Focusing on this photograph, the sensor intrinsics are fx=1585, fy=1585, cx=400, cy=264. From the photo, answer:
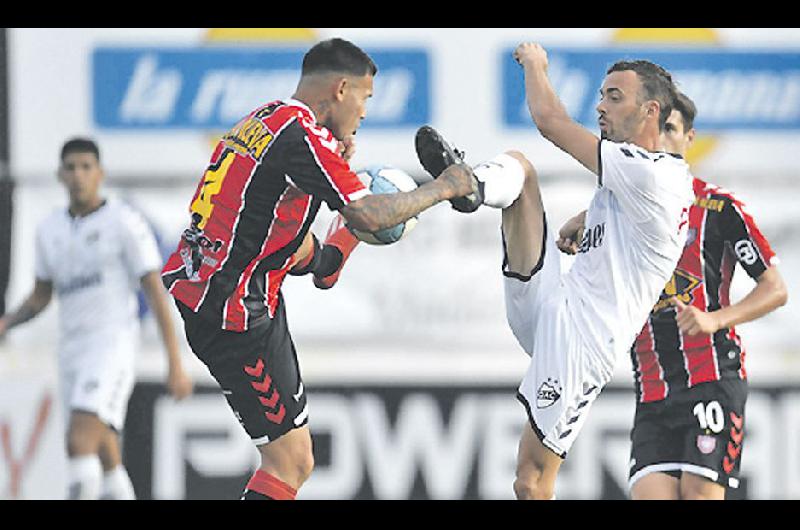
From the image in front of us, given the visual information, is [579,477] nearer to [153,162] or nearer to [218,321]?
[153,162]

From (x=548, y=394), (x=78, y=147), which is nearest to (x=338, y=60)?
(x=548, y=394)

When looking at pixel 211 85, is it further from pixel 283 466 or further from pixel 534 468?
pixel 534 468

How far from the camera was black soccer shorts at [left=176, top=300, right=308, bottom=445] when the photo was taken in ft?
19.8

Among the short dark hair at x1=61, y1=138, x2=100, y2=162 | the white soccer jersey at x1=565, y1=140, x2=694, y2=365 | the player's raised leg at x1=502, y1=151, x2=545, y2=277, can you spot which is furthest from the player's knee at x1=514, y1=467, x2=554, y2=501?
the short dark hair at x1=61, y1=138, x2=100, y2=162

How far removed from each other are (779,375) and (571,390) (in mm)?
4595

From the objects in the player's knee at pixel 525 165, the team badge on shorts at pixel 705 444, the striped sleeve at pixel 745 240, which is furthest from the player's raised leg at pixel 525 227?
the team badge on shorts at pixel 705 444

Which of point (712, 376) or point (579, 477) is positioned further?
point (579, 477)

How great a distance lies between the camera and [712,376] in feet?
20.9

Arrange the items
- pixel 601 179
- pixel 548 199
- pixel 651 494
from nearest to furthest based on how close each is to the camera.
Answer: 1. pixel 601 179
2. pixel 651 494
3. pixel 548 199

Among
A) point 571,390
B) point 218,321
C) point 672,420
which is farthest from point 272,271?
point 672,420

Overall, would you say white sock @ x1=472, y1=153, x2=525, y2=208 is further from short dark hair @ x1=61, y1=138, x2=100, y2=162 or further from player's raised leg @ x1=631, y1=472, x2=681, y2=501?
short dark hair @ x1=61, y1=138, x2=100, y2=162

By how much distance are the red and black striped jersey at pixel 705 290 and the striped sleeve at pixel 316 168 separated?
1474 millimetres

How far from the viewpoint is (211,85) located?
33.1 ft

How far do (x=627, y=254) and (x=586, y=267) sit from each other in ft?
0.57
